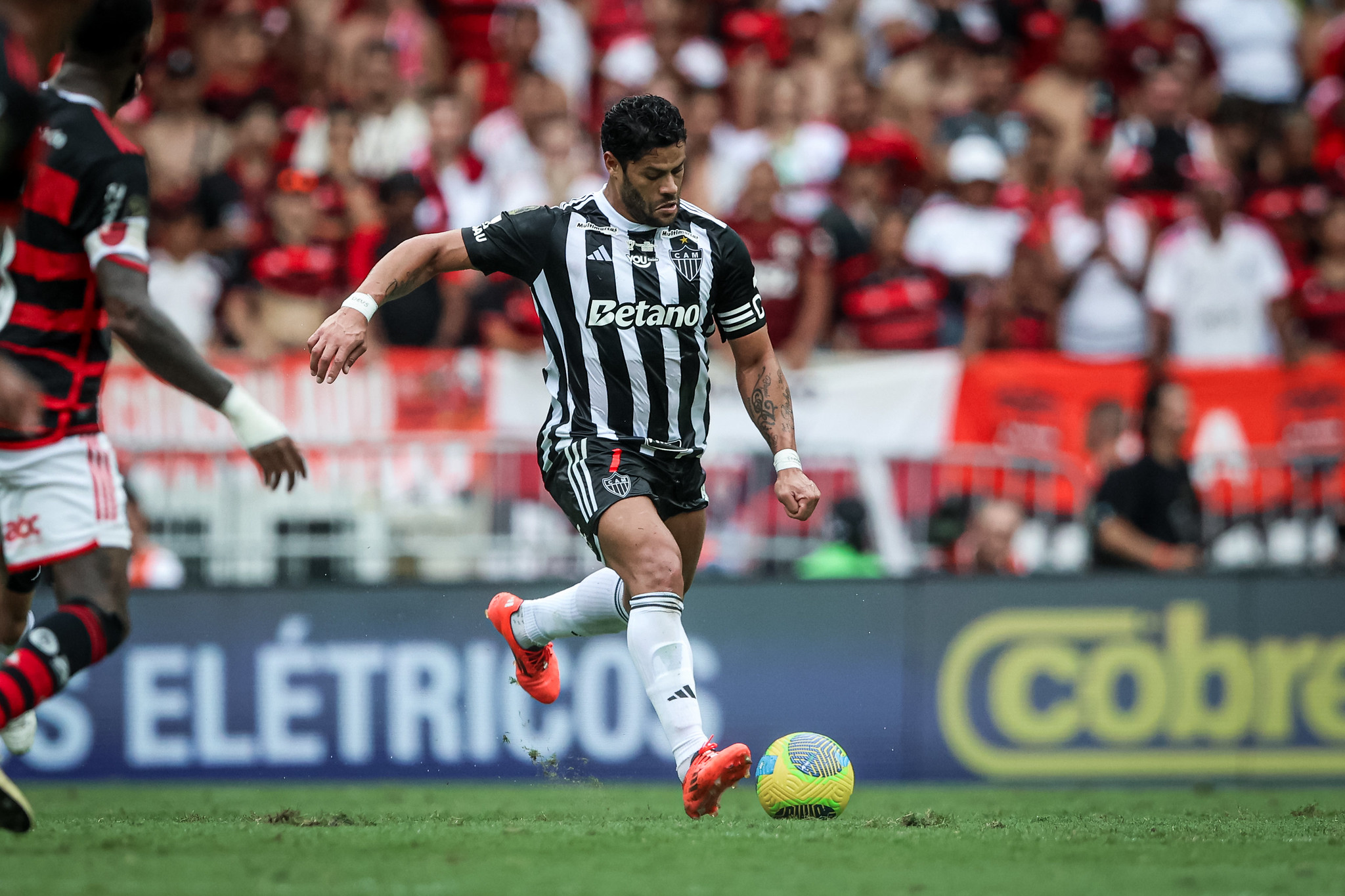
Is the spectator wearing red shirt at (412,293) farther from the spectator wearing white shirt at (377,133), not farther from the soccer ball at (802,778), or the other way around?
the soccer ball at (802,778)

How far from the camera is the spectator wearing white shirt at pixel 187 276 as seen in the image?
12.6m

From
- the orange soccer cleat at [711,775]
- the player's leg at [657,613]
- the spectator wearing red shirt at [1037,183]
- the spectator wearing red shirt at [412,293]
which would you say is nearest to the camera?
the orange soccer cleat at [711,775]

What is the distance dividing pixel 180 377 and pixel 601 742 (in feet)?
17.8

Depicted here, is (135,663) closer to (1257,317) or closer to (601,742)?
(601,742)

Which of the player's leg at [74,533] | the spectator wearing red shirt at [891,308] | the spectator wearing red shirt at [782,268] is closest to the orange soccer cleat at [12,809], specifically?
the player's leg at [74,533]

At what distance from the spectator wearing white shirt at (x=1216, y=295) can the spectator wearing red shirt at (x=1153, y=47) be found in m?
2.97

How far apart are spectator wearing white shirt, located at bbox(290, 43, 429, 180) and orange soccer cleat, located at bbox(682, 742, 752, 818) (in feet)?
28.6

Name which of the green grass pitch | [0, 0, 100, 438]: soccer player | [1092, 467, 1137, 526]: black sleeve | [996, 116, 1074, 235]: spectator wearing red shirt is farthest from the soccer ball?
[996, 116, 1074, 235]: spectator wearing red shirt

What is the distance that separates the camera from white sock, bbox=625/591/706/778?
6.31 m

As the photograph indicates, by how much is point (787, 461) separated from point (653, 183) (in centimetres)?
127

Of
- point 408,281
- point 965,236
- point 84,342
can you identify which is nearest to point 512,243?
point 408,281

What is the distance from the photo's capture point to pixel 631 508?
6.42 m

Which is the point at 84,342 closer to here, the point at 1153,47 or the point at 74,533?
the point at 74,533

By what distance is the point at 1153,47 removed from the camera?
15758 millimetres
